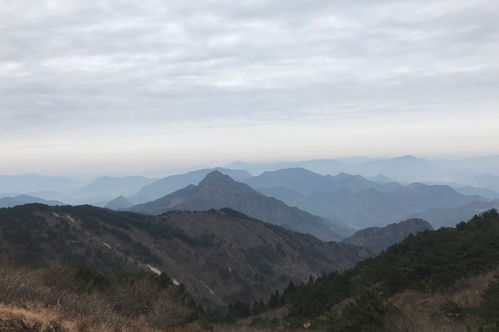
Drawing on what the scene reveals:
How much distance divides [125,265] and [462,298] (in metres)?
→ 166

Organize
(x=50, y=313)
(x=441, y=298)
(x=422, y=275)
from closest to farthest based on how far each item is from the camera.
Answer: (x=50, y=313) → (x=441, y=298) → (x=422, y=275)

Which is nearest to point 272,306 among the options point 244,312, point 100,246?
point 244,312

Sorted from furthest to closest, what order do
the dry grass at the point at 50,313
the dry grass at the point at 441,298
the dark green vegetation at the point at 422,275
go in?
the dry grass at the point at 441,298
the dark green vegetation at the point at 422,275
the dry grass at the point at 50,313

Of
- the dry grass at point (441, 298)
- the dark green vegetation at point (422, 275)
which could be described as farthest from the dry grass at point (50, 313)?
the dry grass at point (441, 298)

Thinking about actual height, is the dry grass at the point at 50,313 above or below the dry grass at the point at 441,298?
above

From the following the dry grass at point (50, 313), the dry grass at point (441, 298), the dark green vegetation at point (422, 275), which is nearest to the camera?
the dry grass at point (50, 313)

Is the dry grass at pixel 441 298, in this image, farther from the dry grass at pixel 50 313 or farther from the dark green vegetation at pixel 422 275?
the dry grass at pixel 50 313

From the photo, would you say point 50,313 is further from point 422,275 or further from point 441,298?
point 422,275

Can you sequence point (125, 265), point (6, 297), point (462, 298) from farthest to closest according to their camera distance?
point (125, 265) < point (462, 298) < point (6, 297)

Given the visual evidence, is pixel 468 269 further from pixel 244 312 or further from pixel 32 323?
pixel 244 312

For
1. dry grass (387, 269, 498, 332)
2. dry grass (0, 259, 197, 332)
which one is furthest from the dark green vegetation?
dry grass (0, 259, 197, 332)

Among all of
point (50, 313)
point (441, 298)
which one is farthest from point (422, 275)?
point (50, 313)

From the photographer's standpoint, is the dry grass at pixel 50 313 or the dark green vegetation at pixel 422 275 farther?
the dark green vegetation at pixel 422 275

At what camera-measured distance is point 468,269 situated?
4228 cm
